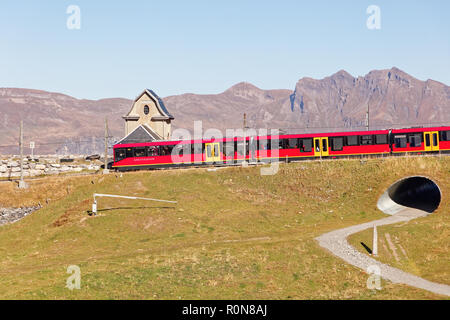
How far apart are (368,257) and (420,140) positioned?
1290 inches

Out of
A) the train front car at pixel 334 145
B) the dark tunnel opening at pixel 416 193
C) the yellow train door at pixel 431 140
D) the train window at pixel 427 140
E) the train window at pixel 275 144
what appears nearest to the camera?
the dark tunnel opening at pixel 416 193

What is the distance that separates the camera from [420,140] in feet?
199

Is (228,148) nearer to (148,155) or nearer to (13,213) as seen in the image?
(148,155)

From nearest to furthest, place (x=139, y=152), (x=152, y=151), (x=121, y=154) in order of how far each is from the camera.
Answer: (x=152, y=151), (x=139, y=152), (x=121, y=154)

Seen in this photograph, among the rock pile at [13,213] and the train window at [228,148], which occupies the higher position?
the train window at [228,148]

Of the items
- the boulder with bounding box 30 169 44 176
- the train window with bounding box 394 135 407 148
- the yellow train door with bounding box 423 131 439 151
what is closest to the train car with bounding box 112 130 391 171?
the train window with bounding box 394 135 407 148

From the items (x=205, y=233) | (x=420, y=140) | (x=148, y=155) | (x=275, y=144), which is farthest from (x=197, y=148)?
(x=420, y=140)

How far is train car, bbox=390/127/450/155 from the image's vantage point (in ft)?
197

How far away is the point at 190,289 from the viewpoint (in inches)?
1111

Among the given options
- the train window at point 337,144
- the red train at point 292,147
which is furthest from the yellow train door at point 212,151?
the train window at point 337,144

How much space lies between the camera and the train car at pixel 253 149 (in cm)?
6200

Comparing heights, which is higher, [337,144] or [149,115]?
[149,115]

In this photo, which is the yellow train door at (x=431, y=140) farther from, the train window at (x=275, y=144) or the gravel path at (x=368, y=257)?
the train window at (x=275, y=144)

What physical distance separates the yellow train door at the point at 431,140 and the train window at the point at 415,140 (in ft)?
2.07
